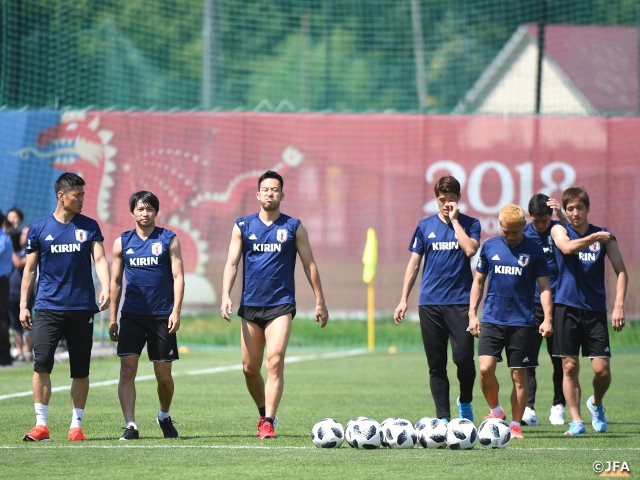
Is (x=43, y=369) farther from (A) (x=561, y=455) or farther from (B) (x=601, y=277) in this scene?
(B) (x=601, y=277)

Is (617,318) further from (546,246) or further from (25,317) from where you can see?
(25,317)

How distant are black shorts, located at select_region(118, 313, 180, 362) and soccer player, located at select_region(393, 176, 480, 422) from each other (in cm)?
204

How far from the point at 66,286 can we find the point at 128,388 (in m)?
1.03

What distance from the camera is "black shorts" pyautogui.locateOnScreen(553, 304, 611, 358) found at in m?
10.6

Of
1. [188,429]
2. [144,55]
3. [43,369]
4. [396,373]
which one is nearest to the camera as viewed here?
[43,369]

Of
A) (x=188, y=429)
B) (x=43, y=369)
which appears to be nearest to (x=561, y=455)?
(x=188, y=429)

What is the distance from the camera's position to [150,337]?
10023mm

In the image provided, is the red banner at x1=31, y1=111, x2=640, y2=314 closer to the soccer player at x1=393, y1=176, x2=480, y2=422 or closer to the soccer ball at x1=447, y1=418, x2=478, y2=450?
the soccer player at x1=393, y1=176, x2=480, y2=422

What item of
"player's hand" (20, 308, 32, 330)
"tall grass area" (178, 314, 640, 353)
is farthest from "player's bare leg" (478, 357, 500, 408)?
"tall grass area" (178, 314, 640, 353)

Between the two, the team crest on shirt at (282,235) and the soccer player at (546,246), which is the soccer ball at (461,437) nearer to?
the soccer player at (546,246)

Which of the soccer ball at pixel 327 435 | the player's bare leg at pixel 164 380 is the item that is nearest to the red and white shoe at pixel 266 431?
the soccer ball at pixel 327 435

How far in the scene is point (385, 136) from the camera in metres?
25.1

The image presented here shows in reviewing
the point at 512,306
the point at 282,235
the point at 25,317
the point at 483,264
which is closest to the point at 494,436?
the point at 512,306

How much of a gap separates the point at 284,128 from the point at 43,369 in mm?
15848
